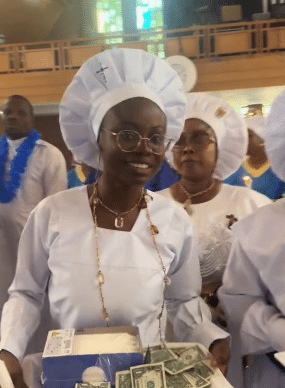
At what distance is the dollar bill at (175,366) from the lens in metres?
0.97

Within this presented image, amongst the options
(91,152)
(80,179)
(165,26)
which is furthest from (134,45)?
(91,152)

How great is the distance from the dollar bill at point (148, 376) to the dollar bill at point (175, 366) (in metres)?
0.03

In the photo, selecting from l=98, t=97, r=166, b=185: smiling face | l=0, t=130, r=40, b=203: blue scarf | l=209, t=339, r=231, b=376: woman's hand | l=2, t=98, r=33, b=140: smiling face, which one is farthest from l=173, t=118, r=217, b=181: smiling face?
l=2, t=98, r=33, b=140: smiling face

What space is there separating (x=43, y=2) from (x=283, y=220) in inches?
453

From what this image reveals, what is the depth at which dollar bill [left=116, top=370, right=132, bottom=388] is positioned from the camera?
0.93m

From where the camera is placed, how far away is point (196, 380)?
0.97m

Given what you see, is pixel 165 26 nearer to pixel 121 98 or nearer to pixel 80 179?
pixel 80 179

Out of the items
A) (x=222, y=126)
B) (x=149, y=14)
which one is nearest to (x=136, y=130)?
(x=222, y=126)

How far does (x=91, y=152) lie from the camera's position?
1.42 meters

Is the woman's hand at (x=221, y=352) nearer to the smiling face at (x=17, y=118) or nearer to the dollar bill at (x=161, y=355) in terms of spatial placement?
the dollar bill at (x=161, y=355)

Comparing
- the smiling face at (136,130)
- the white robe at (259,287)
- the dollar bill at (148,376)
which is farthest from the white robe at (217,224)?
the dollar bill at (148,376)

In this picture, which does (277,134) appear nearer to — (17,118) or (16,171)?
(16,171)

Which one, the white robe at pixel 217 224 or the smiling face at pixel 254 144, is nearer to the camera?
the white robe at pixel 217 224

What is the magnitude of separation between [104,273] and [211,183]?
0.80m
